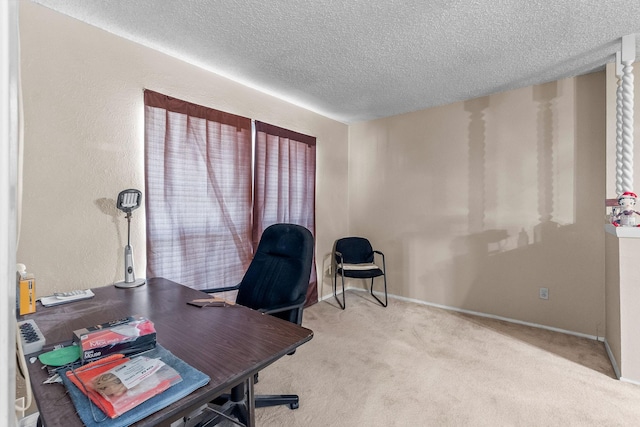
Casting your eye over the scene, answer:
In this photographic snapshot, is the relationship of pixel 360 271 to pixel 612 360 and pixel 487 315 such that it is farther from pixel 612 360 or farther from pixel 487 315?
pixel 612 360

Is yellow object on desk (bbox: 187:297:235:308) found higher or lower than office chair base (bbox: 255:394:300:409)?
higher

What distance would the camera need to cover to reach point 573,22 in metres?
1.95

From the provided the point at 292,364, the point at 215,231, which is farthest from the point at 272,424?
the point at 215,231

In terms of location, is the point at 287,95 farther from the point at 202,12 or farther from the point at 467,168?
the point at 467,168

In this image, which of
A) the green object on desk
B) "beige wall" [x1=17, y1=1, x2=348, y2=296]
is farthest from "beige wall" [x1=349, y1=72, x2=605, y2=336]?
the green object on desk

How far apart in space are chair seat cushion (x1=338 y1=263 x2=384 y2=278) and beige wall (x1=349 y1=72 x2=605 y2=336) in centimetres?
49

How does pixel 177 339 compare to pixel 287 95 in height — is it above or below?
below

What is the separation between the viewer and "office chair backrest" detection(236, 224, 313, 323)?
1.75 m

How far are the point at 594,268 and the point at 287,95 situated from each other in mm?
3492

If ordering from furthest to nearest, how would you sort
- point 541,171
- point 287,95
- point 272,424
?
point 287,95 < point 541,171 < point 272,424

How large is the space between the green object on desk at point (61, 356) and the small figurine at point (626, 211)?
3.31 metres

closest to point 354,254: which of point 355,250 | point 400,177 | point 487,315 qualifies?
point 355,250

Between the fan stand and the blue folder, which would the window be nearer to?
the fan stand

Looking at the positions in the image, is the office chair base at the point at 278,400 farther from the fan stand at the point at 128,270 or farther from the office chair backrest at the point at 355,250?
the office chair backrest at the point at 355,250
